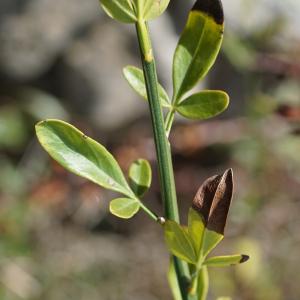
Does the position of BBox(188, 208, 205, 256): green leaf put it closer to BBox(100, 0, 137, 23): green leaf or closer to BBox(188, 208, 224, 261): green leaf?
BBox(188, 208, 224, 261): green leaf

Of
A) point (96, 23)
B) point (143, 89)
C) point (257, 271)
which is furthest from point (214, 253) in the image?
point (143, 89)

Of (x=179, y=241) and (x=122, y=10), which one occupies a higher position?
(x=122, y=10)

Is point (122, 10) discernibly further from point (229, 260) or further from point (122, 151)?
point (122, 151)

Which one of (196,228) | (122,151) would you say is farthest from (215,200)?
(122,151)

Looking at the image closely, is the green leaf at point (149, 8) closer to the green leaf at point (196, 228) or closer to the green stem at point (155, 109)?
the green stem at point (155, 109)

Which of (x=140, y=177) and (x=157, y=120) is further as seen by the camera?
(x=140, y=177)

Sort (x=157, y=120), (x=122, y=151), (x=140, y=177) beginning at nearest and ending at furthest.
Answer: (x=157, y=120) → (x=140, y=177) → (x=122, y=151)

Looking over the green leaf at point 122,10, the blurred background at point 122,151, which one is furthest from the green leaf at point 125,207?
the blurred background at point 122,151

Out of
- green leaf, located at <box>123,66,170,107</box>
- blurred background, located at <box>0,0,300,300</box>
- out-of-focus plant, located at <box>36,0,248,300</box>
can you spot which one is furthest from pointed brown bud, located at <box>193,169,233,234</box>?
blurred background, located at <box>0,0,300,300</box>
